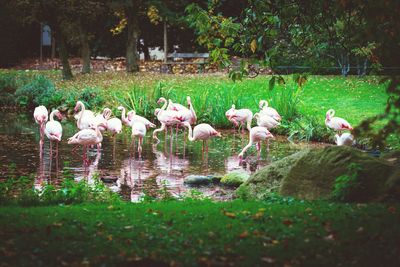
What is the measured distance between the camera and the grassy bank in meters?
19.7

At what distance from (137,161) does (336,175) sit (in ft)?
20.3

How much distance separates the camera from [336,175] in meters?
9.59

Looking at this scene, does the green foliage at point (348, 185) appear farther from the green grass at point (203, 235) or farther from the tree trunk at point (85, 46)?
the tree trunk at point (85, 46)

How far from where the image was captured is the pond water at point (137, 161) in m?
12.5

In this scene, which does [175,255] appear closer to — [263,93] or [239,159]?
[239,159]

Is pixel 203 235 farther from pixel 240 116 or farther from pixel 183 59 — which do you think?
pixel 183 59

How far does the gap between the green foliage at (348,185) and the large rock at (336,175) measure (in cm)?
2

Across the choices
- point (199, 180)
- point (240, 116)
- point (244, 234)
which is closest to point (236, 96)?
point (240, 116)

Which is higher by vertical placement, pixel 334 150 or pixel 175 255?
pixel 334 150

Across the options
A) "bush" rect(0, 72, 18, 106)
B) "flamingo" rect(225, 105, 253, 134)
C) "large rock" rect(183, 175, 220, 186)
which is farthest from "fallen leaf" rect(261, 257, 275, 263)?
"bush" rect(0, 72, 18, 106)

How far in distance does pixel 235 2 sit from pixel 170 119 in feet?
74.2

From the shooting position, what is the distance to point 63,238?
685cm

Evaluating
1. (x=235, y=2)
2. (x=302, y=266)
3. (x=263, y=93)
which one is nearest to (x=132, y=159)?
(x=302, y=266)

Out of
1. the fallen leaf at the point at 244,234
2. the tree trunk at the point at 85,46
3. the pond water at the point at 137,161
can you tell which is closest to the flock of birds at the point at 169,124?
the pond water at the point at 137,161
